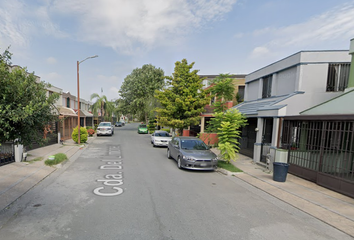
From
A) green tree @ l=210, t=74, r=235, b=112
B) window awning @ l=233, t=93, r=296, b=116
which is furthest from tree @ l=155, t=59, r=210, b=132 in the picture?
window awning @ l=233, t=93, r=296, b=116

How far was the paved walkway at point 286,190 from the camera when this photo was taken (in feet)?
15.8

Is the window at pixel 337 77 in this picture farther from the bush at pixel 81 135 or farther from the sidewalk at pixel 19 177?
the bush at pixel 81 135

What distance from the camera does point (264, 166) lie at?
974 centimetres

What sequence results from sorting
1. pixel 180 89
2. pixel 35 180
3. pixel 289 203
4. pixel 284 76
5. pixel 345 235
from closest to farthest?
1. pixel 345 235
2. pixel 289 203
3. pixel 35 180
4. pixel 284 76
5. pixel 180 89

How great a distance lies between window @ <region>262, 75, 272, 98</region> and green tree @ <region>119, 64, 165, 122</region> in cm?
2196

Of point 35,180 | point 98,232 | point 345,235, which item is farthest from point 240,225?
point 35,180

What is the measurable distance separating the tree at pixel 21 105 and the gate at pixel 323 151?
28.8 ft

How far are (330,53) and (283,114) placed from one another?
13.9ft

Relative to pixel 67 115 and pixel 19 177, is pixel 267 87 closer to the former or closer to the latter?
pixel 19 177

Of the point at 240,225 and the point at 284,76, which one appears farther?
the point at 284,76

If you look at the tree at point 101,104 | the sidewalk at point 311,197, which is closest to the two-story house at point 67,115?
the tree at point 101,104

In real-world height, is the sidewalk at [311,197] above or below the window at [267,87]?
below

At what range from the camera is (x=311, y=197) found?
19.5 feet

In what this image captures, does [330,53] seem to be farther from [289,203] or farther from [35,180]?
[35,180]
